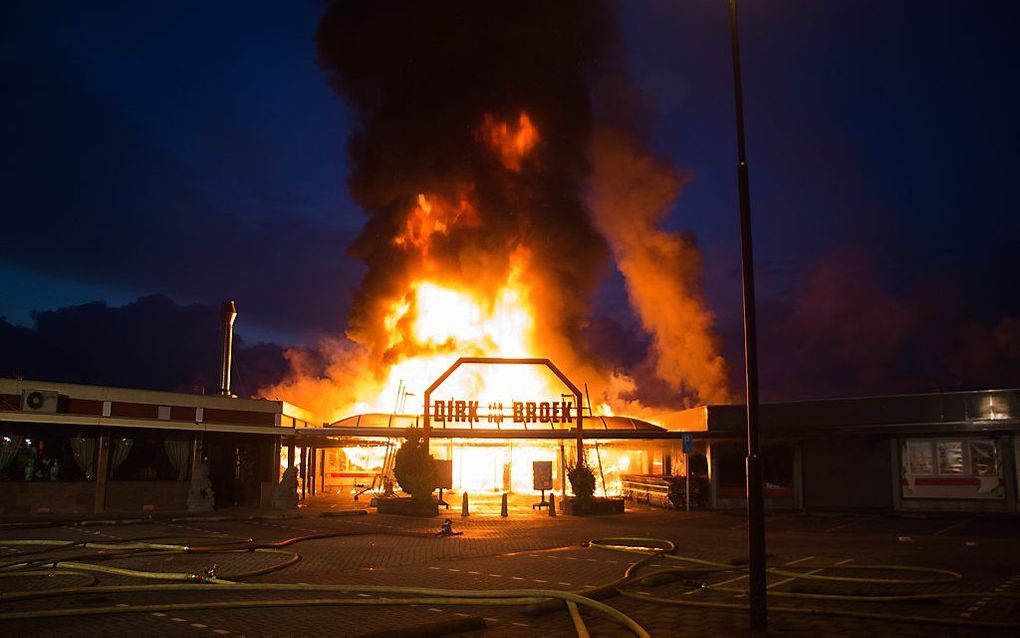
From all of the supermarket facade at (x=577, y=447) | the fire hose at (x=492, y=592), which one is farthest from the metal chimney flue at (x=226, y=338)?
the fire hose at (x=492, y=592)

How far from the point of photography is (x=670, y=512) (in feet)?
109

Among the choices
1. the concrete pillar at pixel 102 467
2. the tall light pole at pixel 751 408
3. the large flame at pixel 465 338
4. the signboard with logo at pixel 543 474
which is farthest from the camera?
the large flame at pixel 465 338

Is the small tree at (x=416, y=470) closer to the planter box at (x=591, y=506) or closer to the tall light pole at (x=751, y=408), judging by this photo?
the planter box at (x=591, y=506)

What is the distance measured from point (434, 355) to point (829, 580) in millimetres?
43993

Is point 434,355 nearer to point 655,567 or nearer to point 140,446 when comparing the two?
point 140,446

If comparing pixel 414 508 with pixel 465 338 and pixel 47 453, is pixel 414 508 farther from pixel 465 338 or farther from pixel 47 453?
pixel 465 338

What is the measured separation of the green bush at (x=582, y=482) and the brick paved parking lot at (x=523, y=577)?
19.0 feet

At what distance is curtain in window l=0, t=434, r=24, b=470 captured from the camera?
27884 millimetres

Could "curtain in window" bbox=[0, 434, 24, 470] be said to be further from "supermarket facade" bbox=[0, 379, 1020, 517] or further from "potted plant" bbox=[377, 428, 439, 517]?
"potted plant" bbox=[377, 428, 439, 517]

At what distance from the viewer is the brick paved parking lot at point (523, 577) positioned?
10047 millimetres

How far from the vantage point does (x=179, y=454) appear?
32.4 metres

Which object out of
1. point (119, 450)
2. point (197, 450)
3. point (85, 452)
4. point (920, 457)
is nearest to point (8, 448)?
point (85, 452)

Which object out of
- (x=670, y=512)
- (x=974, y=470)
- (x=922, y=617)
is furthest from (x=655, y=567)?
(x=974, y=470)

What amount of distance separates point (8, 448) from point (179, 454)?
6.24 m
